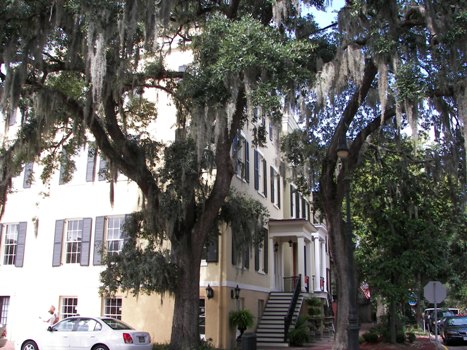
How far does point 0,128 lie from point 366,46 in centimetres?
1853

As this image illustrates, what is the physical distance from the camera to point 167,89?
16.5 meters

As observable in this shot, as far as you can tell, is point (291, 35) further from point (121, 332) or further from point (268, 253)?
point (268, 253)

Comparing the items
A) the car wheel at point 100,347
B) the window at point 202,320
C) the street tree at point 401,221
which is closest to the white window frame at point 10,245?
the window at point 202,320

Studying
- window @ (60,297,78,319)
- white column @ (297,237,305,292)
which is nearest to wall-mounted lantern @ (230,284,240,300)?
window @ (60,297,78,319)

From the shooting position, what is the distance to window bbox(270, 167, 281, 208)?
2690cm

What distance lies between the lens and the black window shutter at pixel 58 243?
20.7m

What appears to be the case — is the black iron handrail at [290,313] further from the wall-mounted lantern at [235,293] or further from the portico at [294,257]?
the wall-mounted lantern at [235,293]

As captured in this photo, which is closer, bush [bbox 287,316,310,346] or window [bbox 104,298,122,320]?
window [bbox 104,298,122,320]

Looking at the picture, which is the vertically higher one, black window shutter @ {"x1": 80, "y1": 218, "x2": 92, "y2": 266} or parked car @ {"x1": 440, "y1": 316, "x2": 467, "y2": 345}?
black window shutter @ {"x1": 80, "y1": 218, "x2": 92, "y2": 266}

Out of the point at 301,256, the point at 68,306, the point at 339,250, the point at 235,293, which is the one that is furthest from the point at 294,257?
the point at 339,250

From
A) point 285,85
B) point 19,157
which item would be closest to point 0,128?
point 19,157

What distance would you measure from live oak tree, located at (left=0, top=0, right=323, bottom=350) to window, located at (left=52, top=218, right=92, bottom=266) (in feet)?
15.8

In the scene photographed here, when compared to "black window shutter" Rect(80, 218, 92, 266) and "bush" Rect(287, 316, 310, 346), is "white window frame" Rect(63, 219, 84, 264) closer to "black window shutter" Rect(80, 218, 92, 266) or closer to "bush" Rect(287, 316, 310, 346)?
"black window shutter" Rect(80, 218, 92, 266)

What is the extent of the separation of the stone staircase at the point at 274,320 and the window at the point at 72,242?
7691mm
